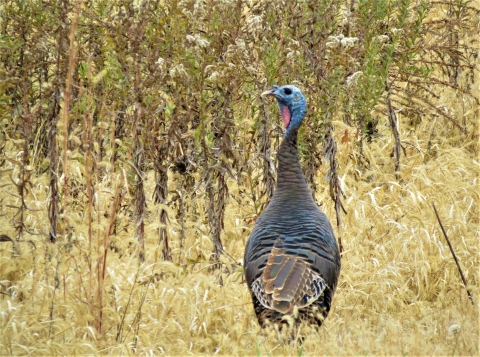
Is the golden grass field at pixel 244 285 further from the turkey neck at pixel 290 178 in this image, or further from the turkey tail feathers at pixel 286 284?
the turkey neck at pixel 290 178

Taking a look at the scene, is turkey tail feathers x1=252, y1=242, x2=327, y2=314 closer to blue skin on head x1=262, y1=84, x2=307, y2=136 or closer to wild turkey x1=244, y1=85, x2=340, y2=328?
wild turkey x1=244, y1=85, x2=340, y2=328

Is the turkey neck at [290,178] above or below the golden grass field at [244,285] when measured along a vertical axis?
above

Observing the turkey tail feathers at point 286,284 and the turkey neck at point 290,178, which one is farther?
the turkey neck at point 290,178

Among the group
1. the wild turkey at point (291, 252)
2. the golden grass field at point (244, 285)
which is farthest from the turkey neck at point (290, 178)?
the golden grass field at point (244, 285)

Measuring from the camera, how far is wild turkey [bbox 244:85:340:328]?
444 cm

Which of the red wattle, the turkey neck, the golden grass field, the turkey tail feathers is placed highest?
the red wattle

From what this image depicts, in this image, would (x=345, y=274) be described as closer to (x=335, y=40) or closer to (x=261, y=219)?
(x=261, y=219)

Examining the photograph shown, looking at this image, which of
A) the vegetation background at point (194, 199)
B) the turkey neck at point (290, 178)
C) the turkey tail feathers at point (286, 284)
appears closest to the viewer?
the turkey tail feathers at point (286, 284)

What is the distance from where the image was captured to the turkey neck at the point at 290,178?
199 inches

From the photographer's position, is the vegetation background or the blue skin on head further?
the blue skin on head

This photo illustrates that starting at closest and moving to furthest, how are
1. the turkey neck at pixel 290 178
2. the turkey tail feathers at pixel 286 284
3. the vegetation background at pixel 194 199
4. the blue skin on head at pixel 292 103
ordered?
the turkey tail feathers at pixel 286 284
the vegetation background at pixel 194 199
the turkey neck at pixel 290 178
the blue skin on head at pixel 292 103

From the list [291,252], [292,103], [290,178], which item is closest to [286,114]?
[292,103]

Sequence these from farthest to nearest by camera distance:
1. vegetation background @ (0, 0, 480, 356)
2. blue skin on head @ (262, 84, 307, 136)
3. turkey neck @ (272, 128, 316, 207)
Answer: blue skin on head @ (262, 84, 307, 136) < turkey neck @ (272, 128, 316, 207) < vegetation background @ (0, 0, 480, 356)

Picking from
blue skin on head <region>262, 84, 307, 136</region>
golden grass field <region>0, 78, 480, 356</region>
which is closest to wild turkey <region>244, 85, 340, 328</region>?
blue skin on head <region>262, 84, 307, 136</region>
